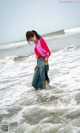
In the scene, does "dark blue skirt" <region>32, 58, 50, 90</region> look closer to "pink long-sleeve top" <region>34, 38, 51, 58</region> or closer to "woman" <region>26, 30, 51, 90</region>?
"woman" <region>26, 30, 51, 90</region>

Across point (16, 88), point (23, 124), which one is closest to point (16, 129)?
point (23, 124)

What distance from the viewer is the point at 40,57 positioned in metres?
7.00

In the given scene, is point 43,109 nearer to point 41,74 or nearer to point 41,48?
point 41,74

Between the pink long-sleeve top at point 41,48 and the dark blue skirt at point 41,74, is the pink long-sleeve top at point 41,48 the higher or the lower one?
the higher one

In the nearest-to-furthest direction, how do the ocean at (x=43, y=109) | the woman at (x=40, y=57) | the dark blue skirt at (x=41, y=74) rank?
the ocean at (x=43, y=109)
the woman at (x=40, y=57)
the dark blue skirt at (x=41, y=74)

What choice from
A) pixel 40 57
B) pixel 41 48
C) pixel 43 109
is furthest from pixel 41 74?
pixel 43 109

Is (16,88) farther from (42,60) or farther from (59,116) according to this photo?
(59,116)

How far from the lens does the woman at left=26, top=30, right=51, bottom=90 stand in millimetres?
6680

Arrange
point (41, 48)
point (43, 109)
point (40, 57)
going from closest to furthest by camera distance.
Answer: point (43, 109) < point (41, 48) < point (40, 57)

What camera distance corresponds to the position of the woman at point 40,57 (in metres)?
6.68

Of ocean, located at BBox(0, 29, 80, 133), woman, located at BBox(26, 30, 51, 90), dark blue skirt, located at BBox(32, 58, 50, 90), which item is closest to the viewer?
ocean, located at BBox(0, 29, 80, 133)

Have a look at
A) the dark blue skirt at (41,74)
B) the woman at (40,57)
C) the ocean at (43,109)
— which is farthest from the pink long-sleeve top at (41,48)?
the ocean at (43,109)

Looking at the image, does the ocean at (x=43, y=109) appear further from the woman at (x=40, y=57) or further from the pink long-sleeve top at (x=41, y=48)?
the pink long-sleeve top at (x=41, y=48)

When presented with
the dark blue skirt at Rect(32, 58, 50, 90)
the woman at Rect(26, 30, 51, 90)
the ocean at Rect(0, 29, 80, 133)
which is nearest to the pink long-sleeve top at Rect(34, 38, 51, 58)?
the woman at Rect(26, 30, 51, 90)
